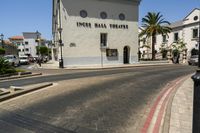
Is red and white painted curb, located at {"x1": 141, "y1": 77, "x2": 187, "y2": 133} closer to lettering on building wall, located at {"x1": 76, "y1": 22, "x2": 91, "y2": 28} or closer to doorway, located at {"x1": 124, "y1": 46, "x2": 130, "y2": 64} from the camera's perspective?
lettering on building wall, located at {"x1": 76, "y1": 22, "x2": 91, "y2": 28}

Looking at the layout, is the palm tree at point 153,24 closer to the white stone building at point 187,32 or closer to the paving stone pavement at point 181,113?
the white stone building at point 187,32

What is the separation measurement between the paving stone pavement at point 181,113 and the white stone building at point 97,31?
23076 mm

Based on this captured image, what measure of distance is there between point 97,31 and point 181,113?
27443mm

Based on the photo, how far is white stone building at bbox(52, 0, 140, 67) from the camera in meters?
31.3

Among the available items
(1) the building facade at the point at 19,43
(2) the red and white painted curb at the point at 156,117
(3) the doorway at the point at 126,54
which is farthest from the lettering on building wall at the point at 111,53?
(1) the building facade at the point at 19,43

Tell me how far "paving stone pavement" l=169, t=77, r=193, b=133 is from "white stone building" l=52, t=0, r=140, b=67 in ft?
75.7

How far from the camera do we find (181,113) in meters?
7.03

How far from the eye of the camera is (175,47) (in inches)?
1860

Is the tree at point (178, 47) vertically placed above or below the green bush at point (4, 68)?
above

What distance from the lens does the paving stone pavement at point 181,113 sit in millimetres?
5648

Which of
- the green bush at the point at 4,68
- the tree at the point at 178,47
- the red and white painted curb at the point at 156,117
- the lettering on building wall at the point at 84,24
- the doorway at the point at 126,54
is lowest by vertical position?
the red and white painted curb at the point at 156,117

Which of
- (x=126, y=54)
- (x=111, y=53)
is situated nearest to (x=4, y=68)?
(x=111, y=53)

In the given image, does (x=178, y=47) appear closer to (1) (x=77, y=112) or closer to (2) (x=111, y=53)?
(2) (x=111, y=53)

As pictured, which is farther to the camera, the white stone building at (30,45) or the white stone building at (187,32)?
the white stone building at (30,45)
